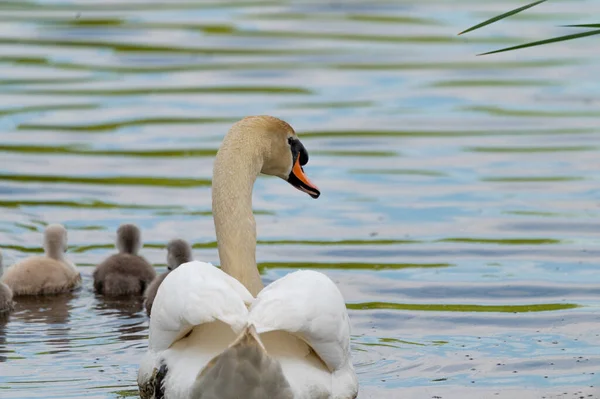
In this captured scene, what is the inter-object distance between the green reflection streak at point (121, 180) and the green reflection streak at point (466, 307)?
3.70 meters

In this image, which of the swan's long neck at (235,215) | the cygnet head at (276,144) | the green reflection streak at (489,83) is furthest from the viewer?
the green reflection streak at (489,83)

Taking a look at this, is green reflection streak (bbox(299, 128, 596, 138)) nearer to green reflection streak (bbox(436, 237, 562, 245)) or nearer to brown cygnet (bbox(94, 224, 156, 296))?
green reflection streak (bbox(436, 237, 562, 245))

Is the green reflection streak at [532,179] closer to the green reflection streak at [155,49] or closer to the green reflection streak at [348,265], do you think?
the green reflection streak at [348,265]

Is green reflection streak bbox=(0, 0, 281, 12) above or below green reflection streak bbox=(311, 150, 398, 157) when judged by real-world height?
above

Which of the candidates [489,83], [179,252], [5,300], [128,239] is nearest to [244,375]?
[5,300]

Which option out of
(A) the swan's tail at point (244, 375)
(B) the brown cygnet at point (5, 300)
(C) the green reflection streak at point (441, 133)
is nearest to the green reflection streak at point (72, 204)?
(B) the brown cygnet at point (5, 300)

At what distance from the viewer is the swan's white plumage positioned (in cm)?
608

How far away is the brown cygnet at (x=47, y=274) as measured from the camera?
9.81 meters

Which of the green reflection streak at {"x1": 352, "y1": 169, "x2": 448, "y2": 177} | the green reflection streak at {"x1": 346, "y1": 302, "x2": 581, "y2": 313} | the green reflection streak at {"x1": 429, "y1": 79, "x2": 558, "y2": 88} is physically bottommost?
the green reflection streak at {"x1": 346, "y1": 302, "x2": 581, "y2": 313}

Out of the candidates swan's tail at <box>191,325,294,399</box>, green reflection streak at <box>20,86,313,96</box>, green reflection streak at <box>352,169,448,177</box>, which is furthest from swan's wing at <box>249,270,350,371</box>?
green reflection streak at <box>20,86,313,96</box>

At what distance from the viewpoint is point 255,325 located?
5996 millimetres

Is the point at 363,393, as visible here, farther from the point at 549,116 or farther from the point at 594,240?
the point at 549,116

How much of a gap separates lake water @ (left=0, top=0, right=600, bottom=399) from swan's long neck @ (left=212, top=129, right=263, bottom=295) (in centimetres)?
80

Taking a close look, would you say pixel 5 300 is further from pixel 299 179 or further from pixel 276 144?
pixel 276 144
